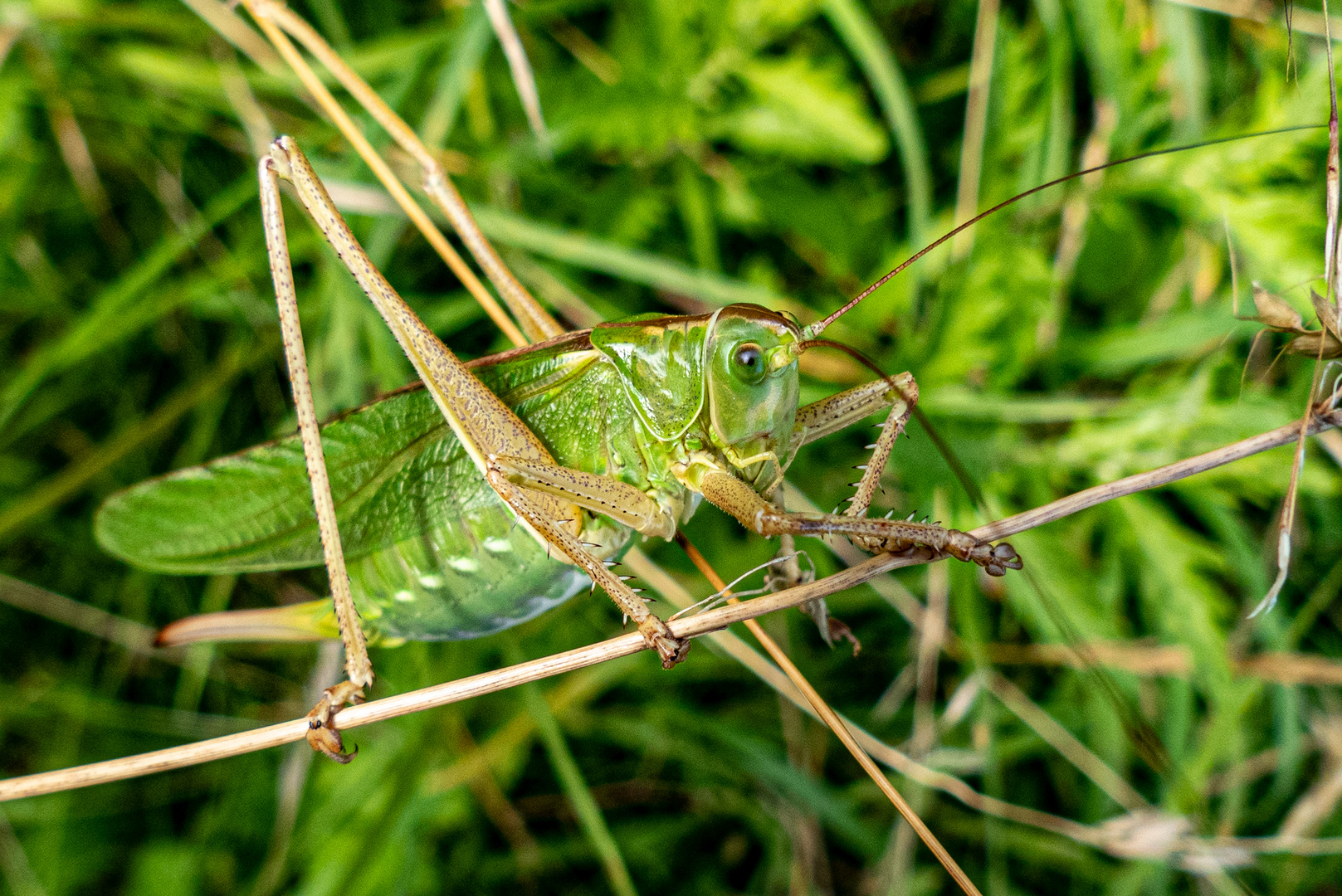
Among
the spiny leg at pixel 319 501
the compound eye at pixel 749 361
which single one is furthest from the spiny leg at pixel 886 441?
the spiny leg at pixel 319 501

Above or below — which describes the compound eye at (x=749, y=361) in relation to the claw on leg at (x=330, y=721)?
above

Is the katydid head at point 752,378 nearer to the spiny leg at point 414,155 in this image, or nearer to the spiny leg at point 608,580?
the spiny leg at point 608,580

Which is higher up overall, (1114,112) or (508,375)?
(1114,112)

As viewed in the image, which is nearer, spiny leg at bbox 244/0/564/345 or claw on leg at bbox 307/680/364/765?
claw on leg at bbox 307/680/364/765

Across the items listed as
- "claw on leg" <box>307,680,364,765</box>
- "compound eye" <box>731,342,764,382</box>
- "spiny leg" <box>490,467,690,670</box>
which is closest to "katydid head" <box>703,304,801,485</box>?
"compound eye" <box>731,342,764,382</box>

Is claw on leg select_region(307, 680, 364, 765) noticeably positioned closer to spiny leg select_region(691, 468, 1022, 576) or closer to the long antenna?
spiny leg select_region(691, 468, 1022, 576)

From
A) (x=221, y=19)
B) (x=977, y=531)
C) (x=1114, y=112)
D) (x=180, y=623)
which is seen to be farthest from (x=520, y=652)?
(x=1114, y=112)

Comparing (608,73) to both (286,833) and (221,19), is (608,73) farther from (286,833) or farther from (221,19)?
(286,833)
